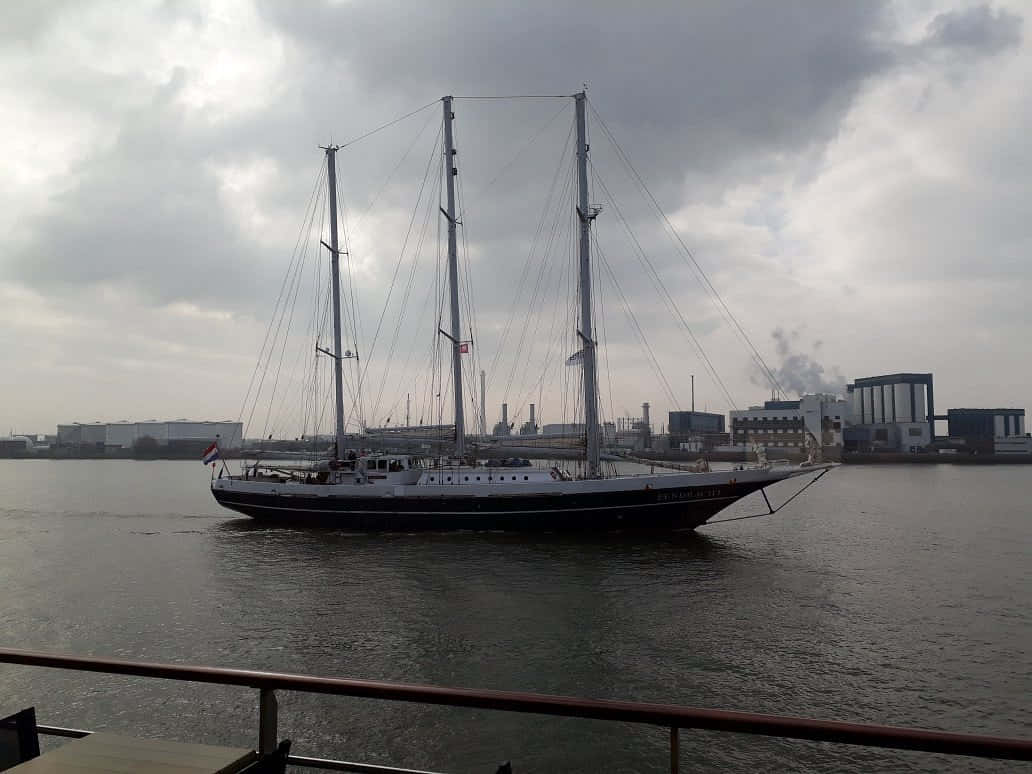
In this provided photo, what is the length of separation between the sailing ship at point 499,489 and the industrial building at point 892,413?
450ft

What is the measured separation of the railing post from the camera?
11.9 feet

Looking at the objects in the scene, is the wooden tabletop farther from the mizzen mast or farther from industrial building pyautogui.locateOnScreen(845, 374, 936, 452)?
industrial building pyautogui.locateOnScreen(845, 374, 936, 452)

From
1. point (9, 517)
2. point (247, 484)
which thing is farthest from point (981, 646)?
point (9, 517)

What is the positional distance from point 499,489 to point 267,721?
101ft

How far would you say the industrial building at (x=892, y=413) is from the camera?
15300 cm

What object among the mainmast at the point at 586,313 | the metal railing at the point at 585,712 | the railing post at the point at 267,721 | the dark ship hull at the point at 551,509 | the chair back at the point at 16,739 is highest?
the mainmast at the point at 586,313

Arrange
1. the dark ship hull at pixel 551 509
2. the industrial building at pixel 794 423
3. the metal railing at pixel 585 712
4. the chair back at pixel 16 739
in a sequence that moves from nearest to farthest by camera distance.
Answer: the metal railing at pixel 585 712
the chair back at pixel 16 739
the dark ship hull at pixel 551 509
the industrial building at pixel 794 423

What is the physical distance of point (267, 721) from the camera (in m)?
3.66

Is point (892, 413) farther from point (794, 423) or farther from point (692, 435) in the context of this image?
point (692, 435)

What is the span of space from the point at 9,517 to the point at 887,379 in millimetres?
194918

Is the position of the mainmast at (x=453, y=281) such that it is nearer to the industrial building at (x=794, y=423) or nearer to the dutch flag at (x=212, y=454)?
the dutch flag at (x=212, y=454)

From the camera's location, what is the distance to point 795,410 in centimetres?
15038

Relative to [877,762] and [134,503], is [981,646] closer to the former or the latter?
[877,762]

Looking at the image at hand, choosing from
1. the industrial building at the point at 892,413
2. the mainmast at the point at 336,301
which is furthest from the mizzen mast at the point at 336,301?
the industrial building at the point at 892,413
